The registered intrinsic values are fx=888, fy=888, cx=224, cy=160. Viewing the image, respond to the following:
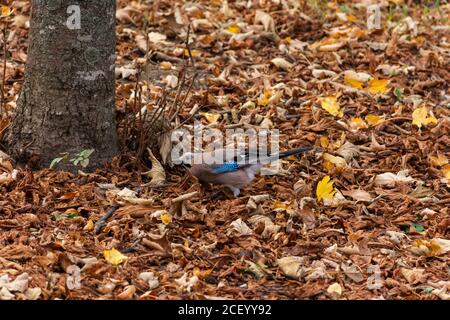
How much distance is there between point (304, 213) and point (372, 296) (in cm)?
89

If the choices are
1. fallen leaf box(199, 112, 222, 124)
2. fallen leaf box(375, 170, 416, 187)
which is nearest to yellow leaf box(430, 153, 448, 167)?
fallen leaf box(375, 170, 416, 187)

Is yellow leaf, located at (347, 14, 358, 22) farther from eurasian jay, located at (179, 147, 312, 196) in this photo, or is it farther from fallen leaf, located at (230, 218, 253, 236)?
fallen leaf, located at (230, 218, 253, 236)

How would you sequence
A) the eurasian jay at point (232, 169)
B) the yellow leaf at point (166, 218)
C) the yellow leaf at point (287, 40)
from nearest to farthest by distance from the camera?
the yellow leaf at point (166, 218)
the eurasian jay at point (232, 169)
the yellow leaf at point (287, 40)

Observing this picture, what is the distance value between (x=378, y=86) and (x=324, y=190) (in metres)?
1.79

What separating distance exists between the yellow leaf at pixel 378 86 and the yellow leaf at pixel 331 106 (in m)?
0.43

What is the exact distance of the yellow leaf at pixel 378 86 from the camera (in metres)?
7.02

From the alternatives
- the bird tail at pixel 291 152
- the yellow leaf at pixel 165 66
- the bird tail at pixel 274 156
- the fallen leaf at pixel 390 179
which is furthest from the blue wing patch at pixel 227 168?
the yellow leaf at pixel 165 66

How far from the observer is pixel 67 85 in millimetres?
5344

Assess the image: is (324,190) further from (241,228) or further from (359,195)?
(241,228)

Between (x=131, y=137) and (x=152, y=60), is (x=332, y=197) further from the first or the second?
(x=152, y=60)

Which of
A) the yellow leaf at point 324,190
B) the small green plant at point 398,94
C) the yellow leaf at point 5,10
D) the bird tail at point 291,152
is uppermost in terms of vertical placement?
the yellow leaf at point 5,10

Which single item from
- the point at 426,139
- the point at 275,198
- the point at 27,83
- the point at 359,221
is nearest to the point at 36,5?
the point at 27,83

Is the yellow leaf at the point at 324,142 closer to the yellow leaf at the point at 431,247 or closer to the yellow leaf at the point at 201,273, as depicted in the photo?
the yellow leaf at the point at 431,247
